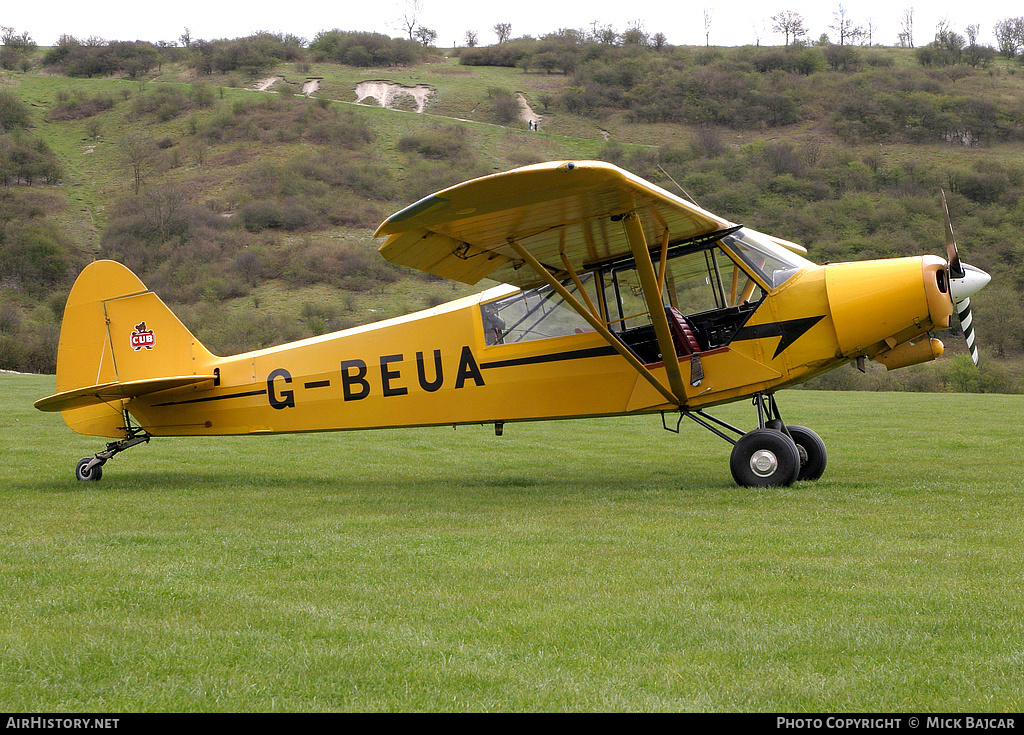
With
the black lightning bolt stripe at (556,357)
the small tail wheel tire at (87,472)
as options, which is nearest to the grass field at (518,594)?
the small tail wheel tire at (87,472)

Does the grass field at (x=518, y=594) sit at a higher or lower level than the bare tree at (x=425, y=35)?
lower

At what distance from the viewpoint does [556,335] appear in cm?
995

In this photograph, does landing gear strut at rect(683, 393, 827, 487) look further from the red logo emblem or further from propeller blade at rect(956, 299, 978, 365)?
the red logo emblem

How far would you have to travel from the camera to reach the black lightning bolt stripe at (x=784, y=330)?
29.7 ft

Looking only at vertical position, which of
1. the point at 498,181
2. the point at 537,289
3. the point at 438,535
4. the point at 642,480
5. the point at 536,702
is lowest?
the point at 642,480

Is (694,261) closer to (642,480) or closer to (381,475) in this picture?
(642,480)

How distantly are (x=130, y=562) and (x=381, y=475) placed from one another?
221 inches

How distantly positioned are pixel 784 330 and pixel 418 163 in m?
66.7

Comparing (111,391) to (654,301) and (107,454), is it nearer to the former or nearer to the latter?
(107,454)

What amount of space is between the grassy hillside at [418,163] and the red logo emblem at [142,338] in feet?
94.0

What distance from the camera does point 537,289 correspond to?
10.1m

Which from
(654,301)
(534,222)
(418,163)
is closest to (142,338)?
(534,222)

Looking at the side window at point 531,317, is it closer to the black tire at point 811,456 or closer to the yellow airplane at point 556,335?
the yellow airplane at point 556,335
